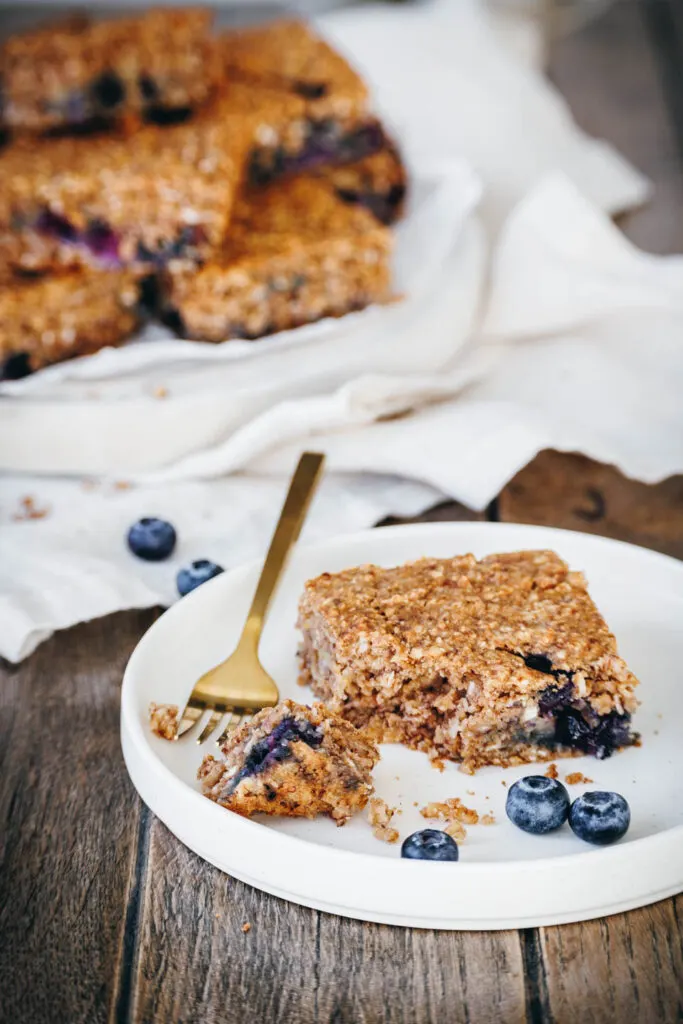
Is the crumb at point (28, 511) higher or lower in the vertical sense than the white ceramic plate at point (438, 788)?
lower

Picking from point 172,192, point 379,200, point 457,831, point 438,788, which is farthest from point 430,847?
point 379,200

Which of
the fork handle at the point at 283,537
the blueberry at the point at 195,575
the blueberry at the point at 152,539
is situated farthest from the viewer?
the blueberry at the point at 152,539

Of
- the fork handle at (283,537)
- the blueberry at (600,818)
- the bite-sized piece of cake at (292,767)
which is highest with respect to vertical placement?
the blueberry at (600,818)

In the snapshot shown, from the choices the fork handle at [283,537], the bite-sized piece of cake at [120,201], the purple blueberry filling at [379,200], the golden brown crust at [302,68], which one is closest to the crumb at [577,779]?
the fork handle at [283,537]

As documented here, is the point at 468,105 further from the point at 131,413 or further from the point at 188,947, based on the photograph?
the point at 188,947

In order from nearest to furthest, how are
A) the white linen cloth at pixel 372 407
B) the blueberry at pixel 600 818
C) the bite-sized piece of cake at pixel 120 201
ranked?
1. the blueberry at pixel 600 818
2. the white linen cloth at pixel 372 407
3. the bite-sized piece of cake at pixel 120 201

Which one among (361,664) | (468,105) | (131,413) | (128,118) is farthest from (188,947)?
(468,105)

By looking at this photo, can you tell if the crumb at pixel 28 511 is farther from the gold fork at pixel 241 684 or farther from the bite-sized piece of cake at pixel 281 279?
the gold fork at pixel 241 684

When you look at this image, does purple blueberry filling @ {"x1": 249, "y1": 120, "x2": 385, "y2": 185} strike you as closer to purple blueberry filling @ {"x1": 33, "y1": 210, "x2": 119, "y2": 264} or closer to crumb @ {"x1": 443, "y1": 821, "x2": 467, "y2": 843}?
purple blueberry filling @ {"x1": 33, "y1": 210, "x2": 119, "y2": 264}
